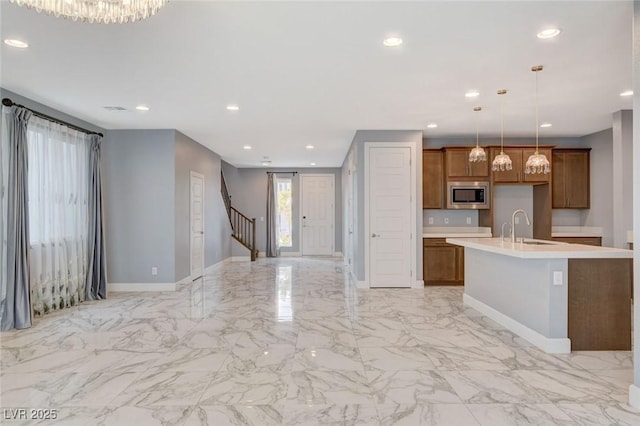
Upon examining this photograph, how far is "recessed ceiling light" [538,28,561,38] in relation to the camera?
111 inches

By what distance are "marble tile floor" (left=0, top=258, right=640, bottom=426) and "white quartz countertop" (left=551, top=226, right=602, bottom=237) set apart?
116 inches

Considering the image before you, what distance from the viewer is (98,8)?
173 cm

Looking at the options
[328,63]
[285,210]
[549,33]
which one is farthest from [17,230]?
[285,210]

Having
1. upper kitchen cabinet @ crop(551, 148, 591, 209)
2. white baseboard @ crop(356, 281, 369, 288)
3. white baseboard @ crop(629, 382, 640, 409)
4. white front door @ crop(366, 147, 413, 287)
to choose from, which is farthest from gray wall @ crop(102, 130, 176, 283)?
upper kitchen cabinet @ crop(551, 148, 591, 209)

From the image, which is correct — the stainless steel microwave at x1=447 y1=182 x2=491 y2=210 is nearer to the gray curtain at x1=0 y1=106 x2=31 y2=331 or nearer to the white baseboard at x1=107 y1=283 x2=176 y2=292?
→ the white baseboard at x1=107 y1=283 x2=176 y2=292

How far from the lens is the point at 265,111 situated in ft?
16.4

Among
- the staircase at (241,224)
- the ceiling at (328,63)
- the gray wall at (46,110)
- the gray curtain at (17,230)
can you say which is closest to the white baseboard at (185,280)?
the gray curtain at (17,230)

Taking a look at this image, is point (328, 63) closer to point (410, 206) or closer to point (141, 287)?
point (410, 206)

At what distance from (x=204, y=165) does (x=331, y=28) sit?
550cm

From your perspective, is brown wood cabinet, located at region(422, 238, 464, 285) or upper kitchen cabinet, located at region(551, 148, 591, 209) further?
upper kitchen cabinet, located at region(551, 148, 591, 209)

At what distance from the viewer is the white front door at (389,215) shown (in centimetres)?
614

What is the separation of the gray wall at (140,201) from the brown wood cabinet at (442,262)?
4.38 m

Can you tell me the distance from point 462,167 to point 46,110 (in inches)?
254

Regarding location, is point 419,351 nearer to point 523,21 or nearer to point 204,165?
point 523,21
